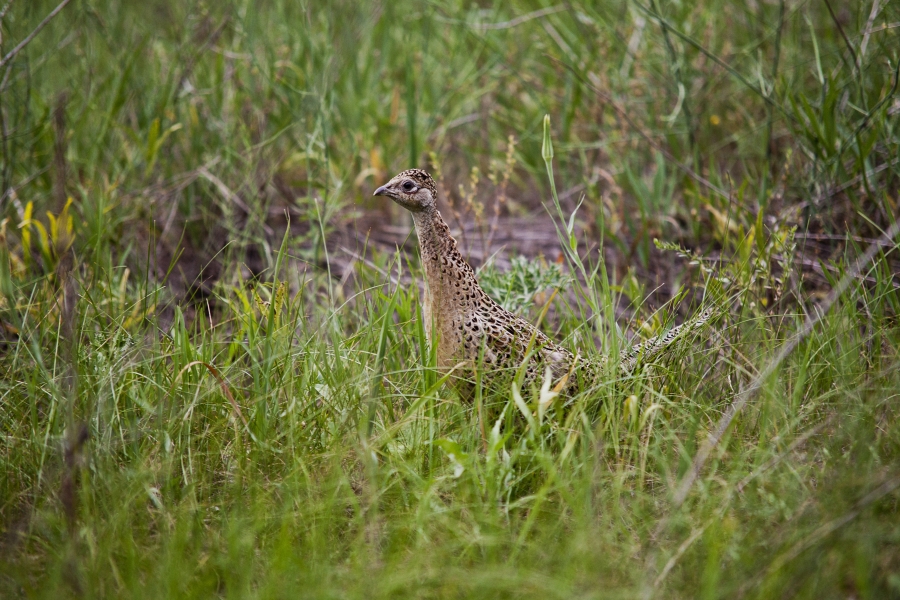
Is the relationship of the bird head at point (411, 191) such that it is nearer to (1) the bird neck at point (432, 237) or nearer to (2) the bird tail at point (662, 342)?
(1) the bird neck at point (432, 237)

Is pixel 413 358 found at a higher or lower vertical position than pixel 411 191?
lower

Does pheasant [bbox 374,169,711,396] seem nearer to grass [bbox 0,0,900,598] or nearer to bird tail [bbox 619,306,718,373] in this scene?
bird tail [bbox 619,306,718,373]

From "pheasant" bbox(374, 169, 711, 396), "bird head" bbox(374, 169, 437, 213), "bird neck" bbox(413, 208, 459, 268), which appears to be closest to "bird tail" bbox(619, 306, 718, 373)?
"pheasant" bbox(374, 169, 711, 396)

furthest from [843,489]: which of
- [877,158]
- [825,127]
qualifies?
[877,158]

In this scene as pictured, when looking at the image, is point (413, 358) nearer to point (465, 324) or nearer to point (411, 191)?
point (465, 324)

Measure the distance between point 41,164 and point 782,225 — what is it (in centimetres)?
451

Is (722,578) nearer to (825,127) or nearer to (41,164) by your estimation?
(825,127)

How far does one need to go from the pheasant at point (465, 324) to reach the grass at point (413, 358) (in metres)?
0.13

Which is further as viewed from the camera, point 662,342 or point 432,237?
point 432,237

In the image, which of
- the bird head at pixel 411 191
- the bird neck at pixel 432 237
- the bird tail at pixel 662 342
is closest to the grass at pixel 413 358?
the bird tail at pixel 662 342

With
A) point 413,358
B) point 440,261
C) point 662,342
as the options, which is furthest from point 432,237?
point 662,342

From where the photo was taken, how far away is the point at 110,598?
2309 mm

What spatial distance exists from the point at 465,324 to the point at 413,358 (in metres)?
0.31

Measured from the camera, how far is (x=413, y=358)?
353 centimetres
